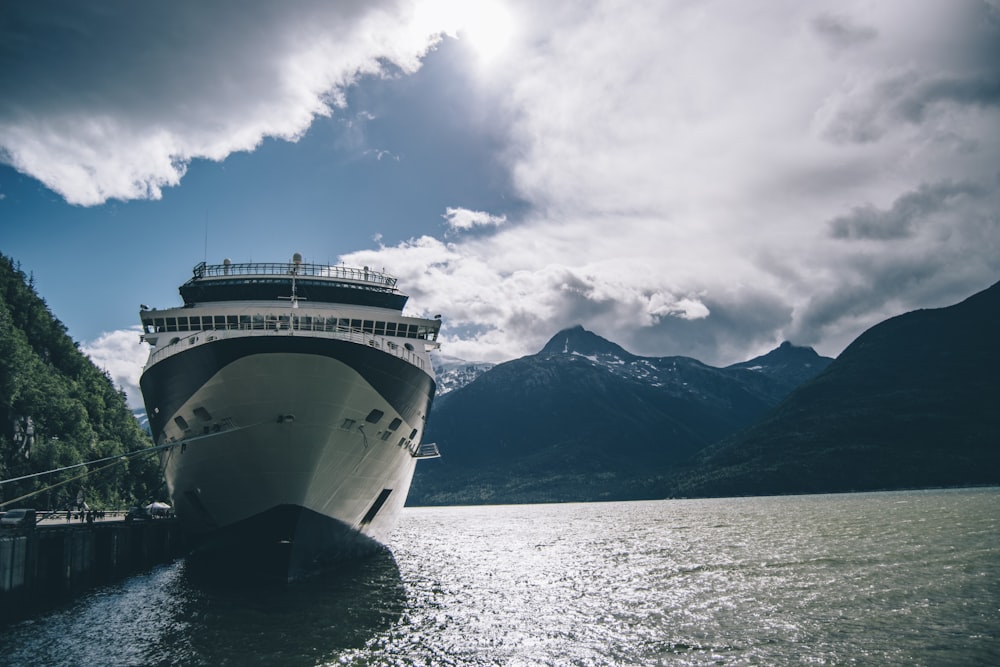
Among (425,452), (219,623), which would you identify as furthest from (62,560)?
(425,452)

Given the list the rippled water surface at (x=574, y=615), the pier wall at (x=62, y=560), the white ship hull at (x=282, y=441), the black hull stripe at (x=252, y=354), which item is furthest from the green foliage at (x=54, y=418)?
the rippled water surface at (x=574, y=615)

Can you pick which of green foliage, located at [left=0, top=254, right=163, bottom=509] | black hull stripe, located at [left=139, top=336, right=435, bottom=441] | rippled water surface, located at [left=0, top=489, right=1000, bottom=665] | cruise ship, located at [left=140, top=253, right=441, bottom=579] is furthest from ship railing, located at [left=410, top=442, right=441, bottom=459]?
green foliage, located at [left=0, top=254, right=163, bottom=509]

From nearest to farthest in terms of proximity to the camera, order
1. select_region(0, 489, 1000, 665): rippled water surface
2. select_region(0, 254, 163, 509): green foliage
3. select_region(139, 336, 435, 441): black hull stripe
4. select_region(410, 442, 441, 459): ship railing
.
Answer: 1. select_region(0, 489, 1000, 665): rippled water surface
2. select_region(139, 336, 435, 441): black hull stripe
3. select_region(410, 442, 441, 459): ship railing
4. select_region(0, 254, 163, 509): green foliage

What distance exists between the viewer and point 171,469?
98.8ft

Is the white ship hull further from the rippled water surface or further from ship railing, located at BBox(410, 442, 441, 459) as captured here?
ship railing, located at BBox(410, 442, 441, 459)

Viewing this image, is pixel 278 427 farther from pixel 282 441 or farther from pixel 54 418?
pixel 54 418

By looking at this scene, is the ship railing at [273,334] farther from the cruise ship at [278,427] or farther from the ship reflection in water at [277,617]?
the ship reflection in water at [277,617]

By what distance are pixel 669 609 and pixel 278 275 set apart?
27973 mm

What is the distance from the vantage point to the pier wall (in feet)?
78.2

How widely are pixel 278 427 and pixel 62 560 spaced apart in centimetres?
1325

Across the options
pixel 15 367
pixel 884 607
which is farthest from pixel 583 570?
pixel 15 367

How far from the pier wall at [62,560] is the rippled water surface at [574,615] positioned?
1.21m

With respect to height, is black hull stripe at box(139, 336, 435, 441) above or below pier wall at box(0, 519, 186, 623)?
above

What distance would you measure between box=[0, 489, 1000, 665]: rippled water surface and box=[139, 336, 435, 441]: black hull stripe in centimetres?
852
